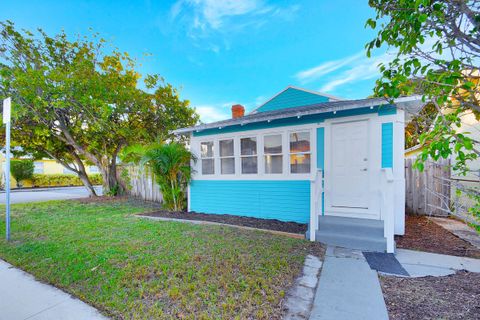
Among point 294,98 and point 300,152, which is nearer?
point 300,152

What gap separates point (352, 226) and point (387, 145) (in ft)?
6.04

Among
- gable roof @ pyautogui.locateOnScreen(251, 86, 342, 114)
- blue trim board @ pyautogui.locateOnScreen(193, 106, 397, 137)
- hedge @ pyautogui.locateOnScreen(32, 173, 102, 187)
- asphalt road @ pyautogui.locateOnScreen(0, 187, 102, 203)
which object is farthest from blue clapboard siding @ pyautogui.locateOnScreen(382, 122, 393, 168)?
hedge @ pyautogui.locateOnScreen(32, 173, 102, 187)

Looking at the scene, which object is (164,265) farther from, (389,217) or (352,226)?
(389,217)

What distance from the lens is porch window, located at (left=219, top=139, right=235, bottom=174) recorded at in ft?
21.8

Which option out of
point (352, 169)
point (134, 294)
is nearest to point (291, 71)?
point (352, 169)

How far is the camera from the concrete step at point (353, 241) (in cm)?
395

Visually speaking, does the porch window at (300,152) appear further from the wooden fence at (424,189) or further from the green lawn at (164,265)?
the wooden fence at (424,189)

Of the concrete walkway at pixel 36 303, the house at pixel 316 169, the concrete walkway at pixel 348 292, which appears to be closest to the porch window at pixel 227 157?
the house at pixel 316 169

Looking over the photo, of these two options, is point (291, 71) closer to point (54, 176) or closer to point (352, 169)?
point (352, 169)

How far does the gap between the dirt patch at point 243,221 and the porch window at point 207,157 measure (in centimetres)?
142

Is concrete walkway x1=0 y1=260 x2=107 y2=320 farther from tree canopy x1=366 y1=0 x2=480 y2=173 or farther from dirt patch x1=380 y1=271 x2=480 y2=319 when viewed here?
tree canopy x1=366 y1=0 x2=480 y2=173

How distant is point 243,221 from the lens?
5.78m

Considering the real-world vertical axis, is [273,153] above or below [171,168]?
above

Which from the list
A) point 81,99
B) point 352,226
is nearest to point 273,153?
point 352,226
